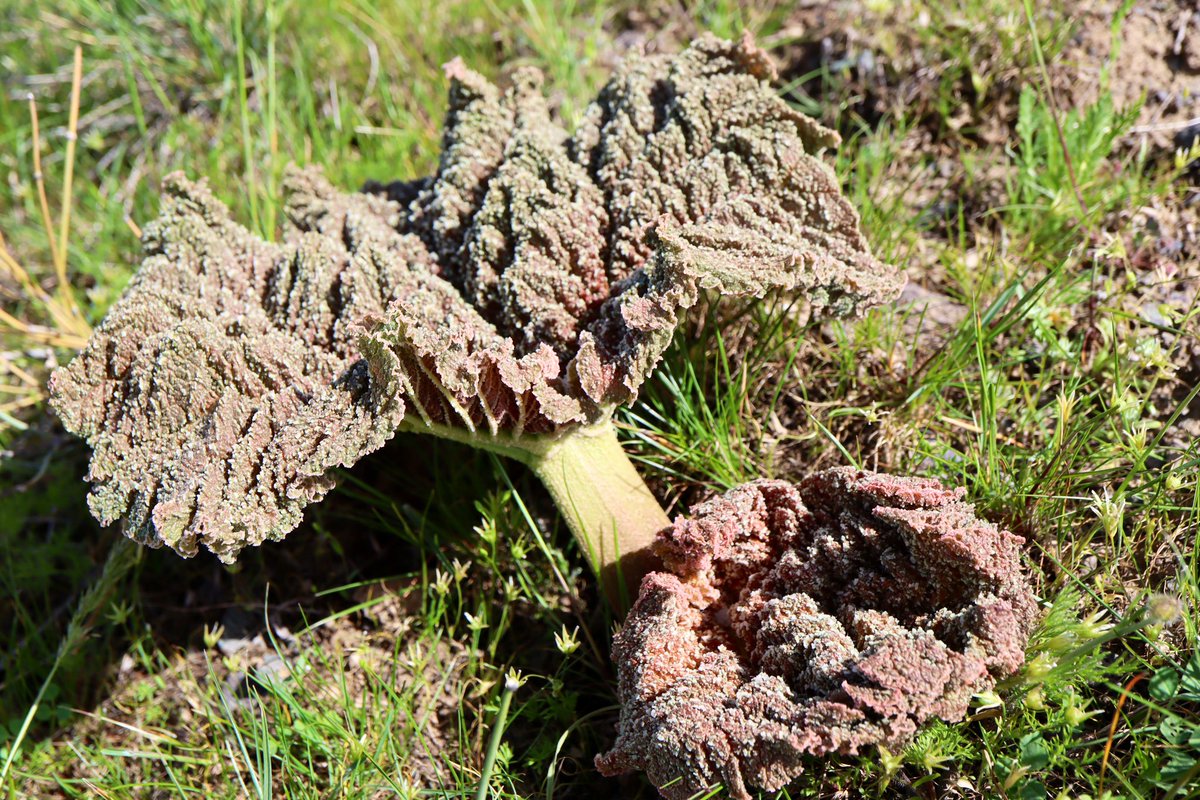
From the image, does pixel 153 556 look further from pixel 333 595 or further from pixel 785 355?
pixel 785 355

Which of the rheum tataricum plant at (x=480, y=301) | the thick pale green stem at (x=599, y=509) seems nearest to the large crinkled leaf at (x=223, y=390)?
the rheum tataricum plant at (x=480, y=301)

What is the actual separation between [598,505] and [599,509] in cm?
1

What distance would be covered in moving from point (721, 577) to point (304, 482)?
1159mm

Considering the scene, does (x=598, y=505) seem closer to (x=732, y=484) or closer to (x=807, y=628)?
(x=732, y=484)

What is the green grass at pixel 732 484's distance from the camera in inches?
90.3

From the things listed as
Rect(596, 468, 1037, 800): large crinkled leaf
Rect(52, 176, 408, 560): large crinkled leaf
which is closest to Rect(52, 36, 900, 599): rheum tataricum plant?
Rect(52, 176, 408, 560): large crinkled leaf

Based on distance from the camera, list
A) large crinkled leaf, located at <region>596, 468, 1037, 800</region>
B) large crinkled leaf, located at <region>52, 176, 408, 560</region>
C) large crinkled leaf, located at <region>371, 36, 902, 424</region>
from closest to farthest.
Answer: large crinkled leaf, located at <region>596, 468, 1037, 800</region>, large crinkled leaf, located at <region>52, 176, 408, 560</region>, large crinkled leaf, located at <region>371, 36, 902, 424</region>

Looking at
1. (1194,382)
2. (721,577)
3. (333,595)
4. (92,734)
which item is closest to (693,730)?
(721,577)

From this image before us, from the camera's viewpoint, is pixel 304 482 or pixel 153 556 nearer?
pixel 304 482

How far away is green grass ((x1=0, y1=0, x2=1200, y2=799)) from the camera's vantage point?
7.52 feet

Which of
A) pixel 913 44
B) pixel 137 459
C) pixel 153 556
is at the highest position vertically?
pixel 913 44

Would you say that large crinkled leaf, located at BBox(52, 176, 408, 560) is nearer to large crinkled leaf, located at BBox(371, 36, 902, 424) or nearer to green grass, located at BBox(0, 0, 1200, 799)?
large crinkled leaf, located at BBox(371, 36, 902, 424)

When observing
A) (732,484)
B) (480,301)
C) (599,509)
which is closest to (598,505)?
(599,509)

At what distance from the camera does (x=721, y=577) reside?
253 cm
